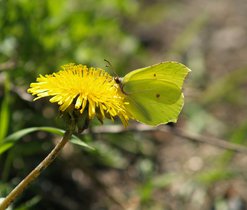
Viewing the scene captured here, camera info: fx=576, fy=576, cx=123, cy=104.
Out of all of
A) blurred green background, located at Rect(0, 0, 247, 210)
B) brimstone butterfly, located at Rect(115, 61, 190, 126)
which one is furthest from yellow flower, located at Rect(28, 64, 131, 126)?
blurred green background, located at Rect(0, 0, 247, 210)

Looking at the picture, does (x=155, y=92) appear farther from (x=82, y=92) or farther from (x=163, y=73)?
(x=82, y=92)

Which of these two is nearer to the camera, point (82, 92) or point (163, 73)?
point (82, 92)

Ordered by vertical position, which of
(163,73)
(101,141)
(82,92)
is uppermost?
(82,92)

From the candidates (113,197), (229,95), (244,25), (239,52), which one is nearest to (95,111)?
(113,197)

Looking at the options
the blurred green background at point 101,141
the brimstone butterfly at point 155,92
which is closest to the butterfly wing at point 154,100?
the brimstone butterfly at point 155,92

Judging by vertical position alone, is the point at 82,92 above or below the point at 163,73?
above

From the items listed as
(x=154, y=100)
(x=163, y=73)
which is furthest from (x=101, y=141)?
(x=163, y=73)
